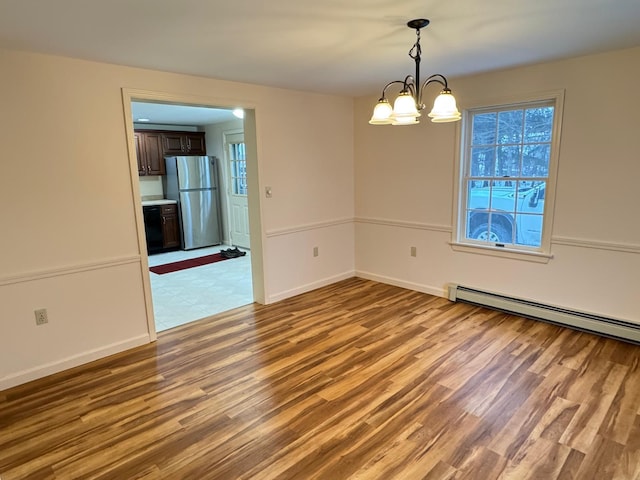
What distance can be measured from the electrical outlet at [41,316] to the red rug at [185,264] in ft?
A: 9.10

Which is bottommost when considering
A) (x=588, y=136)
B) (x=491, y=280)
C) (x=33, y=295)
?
(x=491, y=280)

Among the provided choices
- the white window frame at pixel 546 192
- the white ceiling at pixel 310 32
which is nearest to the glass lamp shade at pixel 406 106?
the white ceiling at pixel 310 32

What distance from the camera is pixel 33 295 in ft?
9.29

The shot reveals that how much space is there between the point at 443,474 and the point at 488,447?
0.34 meters

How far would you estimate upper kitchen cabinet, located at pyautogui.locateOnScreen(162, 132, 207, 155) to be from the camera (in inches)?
285

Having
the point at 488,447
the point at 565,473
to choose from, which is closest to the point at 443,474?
the point at 488,447

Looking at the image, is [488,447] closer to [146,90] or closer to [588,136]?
[588,136]

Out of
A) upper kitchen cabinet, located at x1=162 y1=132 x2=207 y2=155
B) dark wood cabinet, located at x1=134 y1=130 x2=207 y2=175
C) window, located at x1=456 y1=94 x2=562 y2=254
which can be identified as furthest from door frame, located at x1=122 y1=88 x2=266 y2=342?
upper kitchen cabinet, located at x1=162 y1=132 x2=207 y2=155

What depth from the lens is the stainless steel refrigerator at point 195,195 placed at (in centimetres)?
709

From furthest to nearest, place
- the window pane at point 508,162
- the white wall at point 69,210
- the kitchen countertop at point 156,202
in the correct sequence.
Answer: the kitchen countertop at point 156,202 < the window pane at point 508,162 < the white wall at point 69,210

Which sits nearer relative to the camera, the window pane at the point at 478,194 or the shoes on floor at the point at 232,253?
the window pane at the point at 478,194

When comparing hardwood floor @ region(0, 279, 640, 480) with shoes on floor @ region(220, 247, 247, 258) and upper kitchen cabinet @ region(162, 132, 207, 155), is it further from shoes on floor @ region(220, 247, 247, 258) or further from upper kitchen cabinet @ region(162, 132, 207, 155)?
upper kitchen cabinet @ region(162, 132, 207, 155)

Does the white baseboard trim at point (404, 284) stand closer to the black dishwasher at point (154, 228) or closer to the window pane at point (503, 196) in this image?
the window pane at point (503, 196)

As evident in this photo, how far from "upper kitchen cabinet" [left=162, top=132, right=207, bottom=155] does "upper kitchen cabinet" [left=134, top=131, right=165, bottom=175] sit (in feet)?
0.43
